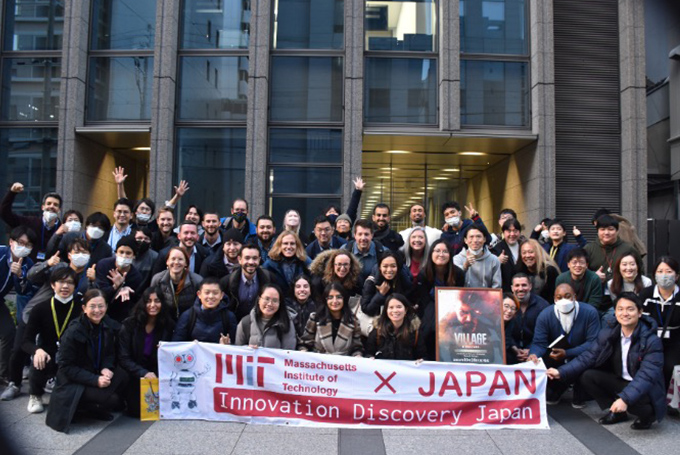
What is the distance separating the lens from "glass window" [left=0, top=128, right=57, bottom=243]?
15.1m

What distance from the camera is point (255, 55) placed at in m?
14.9

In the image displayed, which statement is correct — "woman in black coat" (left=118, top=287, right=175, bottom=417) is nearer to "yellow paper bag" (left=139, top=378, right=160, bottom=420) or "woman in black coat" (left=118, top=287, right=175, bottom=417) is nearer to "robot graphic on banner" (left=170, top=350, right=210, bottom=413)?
"yellow paper bag" (left=139, top=378, right=160, bottom=420)

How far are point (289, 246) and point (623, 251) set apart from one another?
14.9 feet

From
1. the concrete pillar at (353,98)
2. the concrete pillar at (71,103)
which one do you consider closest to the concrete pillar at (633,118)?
the concrete pillar at (353,98)

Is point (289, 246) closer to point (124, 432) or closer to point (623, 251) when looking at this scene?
point (124, 432)

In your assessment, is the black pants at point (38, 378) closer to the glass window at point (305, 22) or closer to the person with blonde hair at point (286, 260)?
the person with blonde hair at point (286, 260)

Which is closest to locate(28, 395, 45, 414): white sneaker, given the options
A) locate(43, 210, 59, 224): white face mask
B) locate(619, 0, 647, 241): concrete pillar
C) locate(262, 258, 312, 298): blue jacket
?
locate(43, 210, 59, 224): white face mask

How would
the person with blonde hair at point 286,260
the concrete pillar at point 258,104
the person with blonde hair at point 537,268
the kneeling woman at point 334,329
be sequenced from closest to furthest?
the kneeling woman at point 334,329
the person with blonde hair at point 286,260
the person with blonde hair at point 537,268
the concrete pillar at point 258,104

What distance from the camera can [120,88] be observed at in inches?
604

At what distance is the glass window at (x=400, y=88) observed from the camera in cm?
1507

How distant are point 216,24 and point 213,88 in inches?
63.8

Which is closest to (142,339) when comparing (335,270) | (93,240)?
(93,240)

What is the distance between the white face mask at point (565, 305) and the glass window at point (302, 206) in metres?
8.00

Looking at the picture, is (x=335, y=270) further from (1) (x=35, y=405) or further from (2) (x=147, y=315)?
(1) (x=35, y=405)
